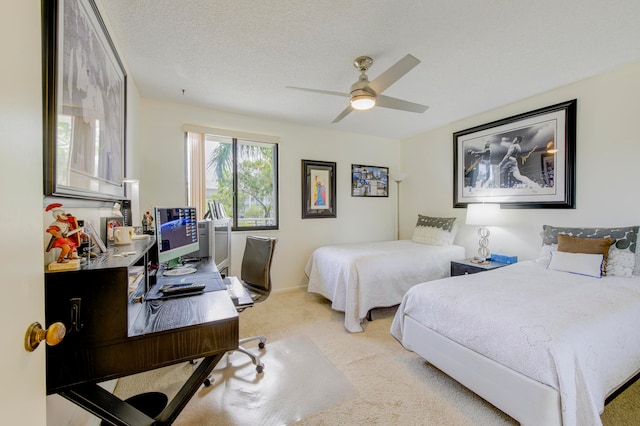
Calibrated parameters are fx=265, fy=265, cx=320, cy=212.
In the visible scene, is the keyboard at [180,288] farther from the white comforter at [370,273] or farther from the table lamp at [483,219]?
the table lamp at [483,219]

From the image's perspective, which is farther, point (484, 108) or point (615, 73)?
point (484, 108)

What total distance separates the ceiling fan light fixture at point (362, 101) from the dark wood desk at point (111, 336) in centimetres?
188

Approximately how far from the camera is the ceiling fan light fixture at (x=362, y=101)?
2.20 metres

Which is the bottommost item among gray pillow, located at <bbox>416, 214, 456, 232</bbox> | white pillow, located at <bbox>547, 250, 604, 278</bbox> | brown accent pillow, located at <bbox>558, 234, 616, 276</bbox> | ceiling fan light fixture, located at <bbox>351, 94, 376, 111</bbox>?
white pillow, located at <bbox>547, 250, 604, 278</bbox>

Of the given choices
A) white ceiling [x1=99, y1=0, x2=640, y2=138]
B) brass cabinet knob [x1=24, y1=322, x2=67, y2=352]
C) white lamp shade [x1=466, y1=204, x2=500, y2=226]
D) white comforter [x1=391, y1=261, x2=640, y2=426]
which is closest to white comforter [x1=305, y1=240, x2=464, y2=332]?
white lamp shade [x1=466, y1=204, x2=500, y2=226]

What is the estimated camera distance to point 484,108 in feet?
11.1

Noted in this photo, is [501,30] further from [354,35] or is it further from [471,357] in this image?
[471,357]

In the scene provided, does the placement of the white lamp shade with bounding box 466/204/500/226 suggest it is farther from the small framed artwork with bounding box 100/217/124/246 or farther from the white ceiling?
the small framed artwork with bounding box 100/217/124/246

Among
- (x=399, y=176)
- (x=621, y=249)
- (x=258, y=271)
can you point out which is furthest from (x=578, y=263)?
(x=258, y=271)

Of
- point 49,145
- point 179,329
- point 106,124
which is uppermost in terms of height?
point 106,124

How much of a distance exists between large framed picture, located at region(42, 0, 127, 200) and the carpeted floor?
1454 mm

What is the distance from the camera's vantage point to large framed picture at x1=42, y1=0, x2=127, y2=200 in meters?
1.00

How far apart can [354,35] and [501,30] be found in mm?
1041

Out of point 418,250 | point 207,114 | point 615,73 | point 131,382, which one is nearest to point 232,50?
point 207,114
